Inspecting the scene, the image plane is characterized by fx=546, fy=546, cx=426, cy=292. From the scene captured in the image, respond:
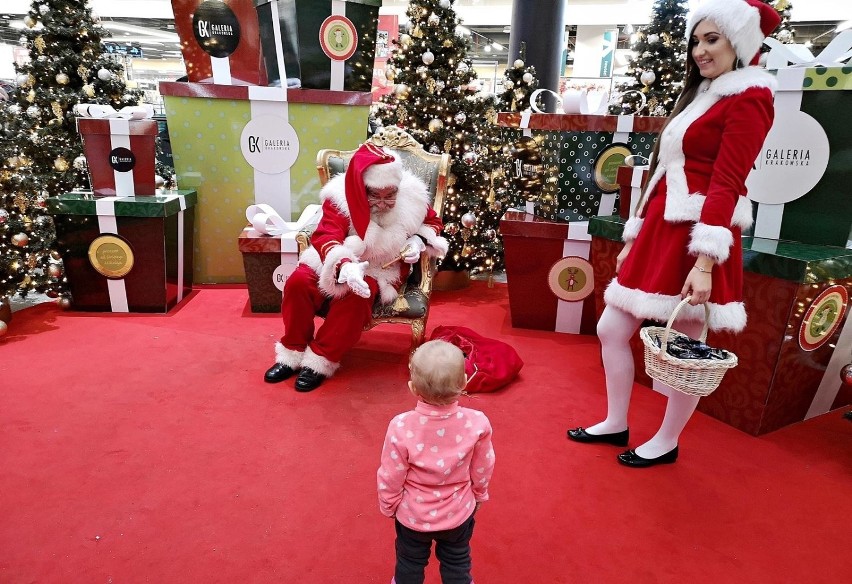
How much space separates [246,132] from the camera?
13.7 feet

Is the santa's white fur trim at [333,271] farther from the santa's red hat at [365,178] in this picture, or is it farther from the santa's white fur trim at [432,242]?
the santa's white fur trim at [432,242]

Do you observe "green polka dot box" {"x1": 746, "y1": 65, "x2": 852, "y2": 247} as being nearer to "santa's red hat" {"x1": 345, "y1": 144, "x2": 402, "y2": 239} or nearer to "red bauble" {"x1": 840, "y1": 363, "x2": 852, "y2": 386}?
"red bauble" {"x1": 840, "y1": 363, "x2": 852, "y2": 386}

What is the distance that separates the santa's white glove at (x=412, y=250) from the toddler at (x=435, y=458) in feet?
5.37

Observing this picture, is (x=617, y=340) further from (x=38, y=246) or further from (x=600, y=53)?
(x=600, y=53)

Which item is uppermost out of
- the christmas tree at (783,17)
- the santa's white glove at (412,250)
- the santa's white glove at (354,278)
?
the christmas tree at (783,17)

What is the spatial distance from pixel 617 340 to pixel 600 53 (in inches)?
345

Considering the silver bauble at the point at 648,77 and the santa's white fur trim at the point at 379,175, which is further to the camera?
the silver bauble at the point at 648,77

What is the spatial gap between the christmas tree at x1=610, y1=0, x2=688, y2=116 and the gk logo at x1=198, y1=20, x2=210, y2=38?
322cm

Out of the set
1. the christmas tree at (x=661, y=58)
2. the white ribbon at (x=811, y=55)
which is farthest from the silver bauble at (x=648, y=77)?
the white ribbon at (x=811, y=55)

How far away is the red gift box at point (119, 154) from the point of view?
3.55 metres

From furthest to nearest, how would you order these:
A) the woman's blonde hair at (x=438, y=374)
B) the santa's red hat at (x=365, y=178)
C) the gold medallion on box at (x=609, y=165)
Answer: the gold medallion on box at (x=609, y=165) < the santa's red hat at (x=365, y=178) < the woman's blonde hair at (x=438, y=374)

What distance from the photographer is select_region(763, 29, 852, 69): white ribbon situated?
2.36 metres

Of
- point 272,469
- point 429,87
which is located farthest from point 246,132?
point 272,469

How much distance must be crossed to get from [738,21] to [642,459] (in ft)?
5.20
